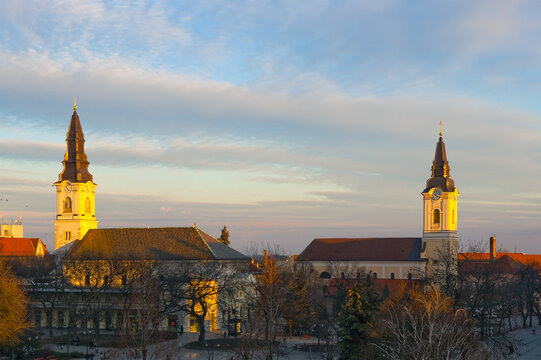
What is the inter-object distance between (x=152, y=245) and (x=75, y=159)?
50.2ft

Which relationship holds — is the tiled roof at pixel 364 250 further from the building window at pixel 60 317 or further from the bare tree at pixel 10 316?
the bare tree at pixel 10 316

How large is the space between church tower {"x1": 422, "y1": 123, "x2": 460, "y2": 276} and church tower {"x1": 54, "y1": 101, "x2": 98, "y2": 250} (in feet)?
148

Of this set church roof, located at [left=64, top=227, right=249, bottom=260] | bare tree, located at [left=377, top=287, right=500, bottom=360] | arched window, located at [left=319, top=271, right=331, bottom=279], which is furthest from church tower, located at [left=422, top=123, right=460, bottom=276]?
bare tree, located at [left=377, top=287, right=500, bottom=360]

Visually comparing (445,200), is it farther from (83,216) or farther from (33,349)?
(33,349)

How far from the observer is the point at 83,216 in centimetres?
7988

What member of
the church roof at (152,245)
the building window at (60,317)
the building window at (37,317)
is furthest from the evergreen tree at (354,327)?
the building window at (37,317)

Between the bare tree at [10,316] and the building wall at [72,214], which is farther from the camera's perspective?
the building wall at [72,214]

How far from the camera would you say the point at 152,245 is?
244 ft

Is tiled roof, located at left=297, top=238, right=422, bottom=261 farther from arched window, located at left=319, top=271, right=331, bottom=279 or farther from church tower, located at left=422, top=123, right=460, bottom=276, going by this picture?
church tower, located at left=422, top=123, right=460, bottom=276

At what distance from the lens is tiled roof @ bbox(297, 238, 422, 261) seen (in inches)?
3735

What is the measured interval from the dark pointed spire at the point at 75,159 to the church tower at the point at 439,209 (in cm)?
4537

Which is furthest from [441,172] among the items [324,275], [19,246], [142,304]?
[19,246]

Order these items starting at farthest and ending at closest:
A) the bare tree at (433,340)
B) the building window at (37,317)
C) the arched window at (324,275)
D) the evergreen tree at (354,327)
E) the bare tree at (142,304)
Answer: the arched window at (324,275)
the building window at (37,317)
the bare tree at (142,304)
the evergreen tree at (354,327)
the bare tree at (433,340)

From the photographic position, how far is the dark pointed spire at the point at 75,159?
3113 inches
